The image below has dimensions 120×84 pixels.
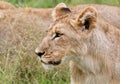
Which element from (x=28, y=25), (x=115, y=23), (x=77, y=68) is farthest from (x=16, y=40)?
(x=77, y=68)

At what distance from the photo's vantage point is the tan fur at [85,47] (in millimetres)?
3939

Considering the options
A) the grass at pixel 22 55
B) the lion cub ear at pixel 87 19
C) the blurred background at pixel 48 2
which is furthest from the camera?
the blurred background at pixel 48 2

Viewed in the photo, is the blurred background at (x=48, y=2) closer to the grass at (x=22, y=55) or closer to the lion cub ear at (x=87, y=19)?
the grass at (x=22, y=55)

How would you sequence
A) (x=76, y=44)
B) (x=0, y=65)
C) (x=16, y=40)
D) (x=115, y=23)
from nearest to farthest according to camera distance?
(x=76, y=44), (x=0, y=65), (x=16, y=40), (x=115, y=23)

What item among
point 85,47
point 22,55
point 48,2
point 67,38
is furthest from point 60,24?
point 48,2

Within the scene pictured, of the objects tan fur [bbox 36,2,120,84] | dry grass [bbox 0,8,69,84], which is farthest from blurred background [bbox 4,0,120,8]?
tan fur [bbox 36,2,120,84]

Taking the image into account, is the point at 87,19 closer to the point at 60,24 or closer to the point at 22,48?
the point at 60,24

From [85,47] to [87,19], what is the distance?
0.20 metres

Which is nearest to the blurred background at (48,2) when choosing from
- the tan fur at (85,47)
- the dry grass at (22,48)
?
the dry grass at (22,48)

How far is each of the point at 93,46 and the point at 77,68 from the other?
0.24m

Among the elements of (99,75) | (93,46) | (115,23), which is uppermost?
(93,46)

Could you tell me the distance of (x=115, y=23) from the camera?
22.0 ft

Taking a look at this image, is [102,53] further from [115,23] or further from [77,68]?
[115,23]

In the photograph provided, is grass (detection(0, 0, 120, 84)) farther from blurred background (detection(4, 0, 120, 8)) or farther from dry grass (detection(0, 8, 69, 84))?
blurred background (detection(4, 0, 120, 8))
